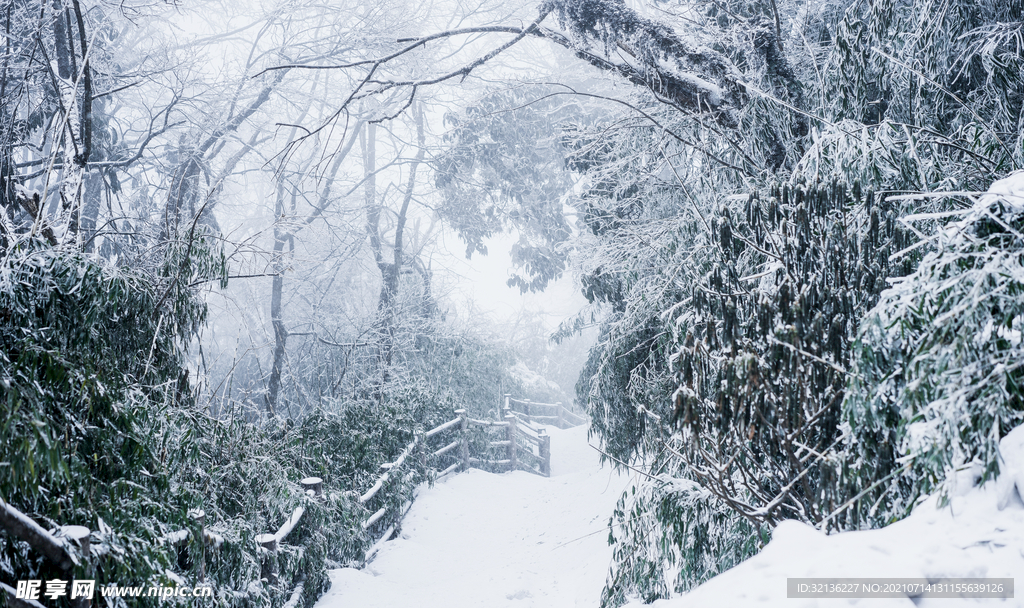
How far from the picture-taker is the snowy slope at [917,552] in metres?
1.30

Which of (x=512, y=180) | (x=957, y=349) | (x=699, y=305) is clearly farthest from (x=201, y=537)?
(x=512, y=180)

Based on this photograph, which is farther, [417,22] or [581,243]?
[417,22]

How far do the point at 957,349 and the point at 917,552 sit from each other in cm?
55

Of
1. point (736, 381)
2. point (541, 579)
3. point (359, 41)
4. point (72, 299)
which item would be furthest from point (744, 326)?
point (359, 41)

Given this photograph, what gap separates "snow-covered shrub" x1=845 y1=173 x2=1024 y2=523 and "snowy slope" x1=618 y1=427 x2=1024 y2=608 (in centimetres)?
7

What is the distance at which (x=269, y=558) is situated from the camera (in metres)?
3.65

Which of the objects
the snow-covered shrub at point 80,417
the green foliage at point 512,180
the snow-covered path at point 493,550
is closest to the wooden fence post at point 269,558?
the snow-covered path at point 493,550

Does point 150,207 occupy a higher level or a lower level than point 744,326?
higher

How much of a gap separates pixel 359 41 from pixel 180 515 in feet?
27.5

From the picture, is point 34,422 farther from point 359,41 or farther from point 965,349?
point 359,41

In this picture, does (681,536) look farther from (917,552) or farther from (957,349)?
(957,349)

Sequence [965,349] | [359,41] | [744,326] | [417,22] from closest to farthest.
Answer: [965,349], [744,326], [359,41], [417,22]

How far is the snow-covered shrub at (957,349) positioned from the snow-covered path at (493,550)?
1.76 m

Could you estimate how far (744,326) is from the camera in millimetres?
2549
